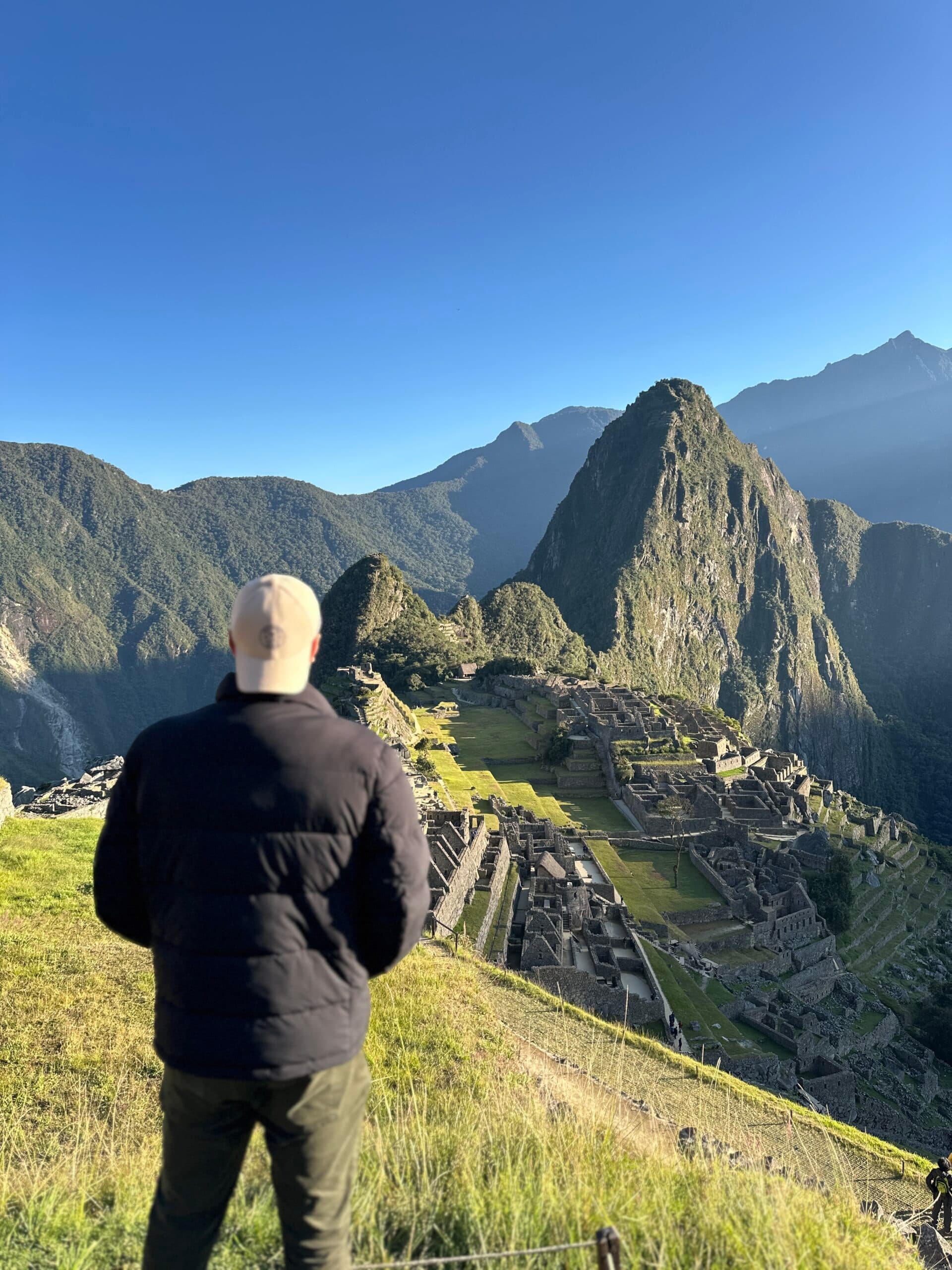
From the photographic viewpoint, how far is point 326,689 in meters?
39.7

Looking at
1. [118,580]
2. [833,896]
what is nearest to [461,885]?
[833,896]

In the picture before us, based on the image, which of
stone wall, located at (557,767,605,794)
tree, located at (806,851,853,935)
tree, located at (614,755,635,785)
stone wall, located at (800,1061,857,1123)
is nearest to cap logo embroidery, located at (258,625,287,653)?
stone wall, located at (800,1061,857,1123)

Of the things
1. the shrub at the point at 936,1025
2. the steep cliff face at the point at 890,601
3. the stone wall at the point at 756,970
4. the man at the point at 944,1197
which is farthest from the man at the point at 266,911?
the steep cliff face at the point at 890,601

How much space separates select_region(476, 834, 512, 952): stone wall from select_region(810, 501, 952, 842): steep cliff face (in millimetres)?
110617

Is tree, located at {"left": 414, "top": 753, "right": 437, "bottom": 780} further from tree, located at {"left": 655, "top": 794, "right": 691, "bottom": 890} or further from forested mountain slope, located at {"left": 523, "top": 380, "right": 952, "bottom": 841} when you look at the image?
forested mountain slope, located at {"left": 523, "top": 380, "right": 952, "bottom": 841}

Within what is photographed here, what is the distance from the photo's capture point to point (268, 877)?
1.58 metres

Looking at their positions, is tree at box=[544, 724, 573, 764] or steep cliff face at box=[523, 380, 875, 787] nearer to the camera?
tree at box=[544, 724, 573, 764]

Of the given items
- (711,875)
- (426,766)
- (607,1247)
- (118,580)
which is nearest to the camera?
(607,1247)

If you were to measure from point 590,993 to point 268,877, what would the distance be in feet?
39.9

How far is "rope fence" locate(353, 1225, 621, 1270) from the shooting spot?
2.02 metres

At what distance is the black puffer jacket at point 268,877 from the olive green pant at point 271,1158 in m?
0.08

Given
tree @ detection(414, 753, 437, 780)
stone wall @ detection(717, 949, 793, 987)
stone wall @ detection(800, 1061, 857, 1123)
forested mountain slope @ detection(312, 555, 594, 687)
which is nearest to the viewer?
stone wall @ detection(800, 1061, 857, 1123)

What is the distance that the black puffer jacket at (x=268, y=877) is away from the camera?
1570 mm

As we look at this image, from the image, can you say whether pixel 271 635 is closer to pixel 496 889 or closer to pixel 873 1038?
pixel 496 889
